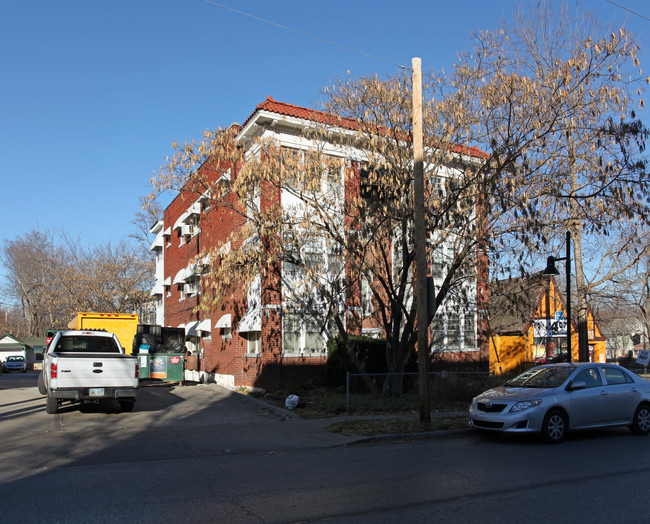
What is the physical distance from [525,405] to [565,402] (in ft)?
2.64

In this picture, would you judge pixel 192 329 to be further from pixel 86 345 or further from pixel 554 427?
pixel 554 427

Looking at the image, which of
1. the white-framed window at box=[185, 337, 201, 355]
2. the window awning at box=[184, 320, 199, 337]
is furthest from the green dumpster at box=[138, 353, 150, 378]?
the white-framed window at box=[185, 337, 201, 355]

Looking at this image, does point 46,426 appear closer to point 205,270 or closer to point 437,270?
point 205,270

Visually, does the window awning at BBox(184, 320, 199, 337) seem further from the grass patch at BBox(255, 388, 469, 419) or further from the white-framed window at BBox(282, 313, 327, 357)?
the grass patch at BBox(255, 388, 469, 419)

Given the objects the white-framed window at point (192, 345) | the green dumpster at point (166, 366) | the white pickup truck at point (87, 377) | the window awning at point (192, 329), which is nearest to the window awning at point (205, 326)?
the window awning at point (192, 329)

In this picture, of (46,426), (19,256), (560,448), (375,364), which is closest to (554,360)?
(375,364)

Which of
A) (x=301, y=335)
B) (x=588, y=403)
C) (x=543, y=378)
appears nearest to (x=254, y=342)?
(x=301, y=335)

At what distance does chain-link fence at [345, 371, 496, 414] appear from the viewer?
14844mm

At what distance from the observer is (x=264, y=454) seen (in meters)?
9.71

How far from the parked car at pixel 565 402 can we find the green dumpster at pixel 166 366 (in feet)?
49.4

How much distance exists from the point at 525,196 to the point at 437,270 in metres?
8.90

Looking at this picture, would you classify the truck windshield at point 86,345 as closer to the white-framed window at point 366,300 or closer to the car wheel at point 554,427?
the white-framed window at point 366,300

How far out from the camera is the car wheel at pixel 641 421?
439 inches

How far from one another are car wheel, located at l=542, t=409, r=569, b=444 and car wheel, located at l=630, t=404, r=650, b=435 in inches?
74.3
